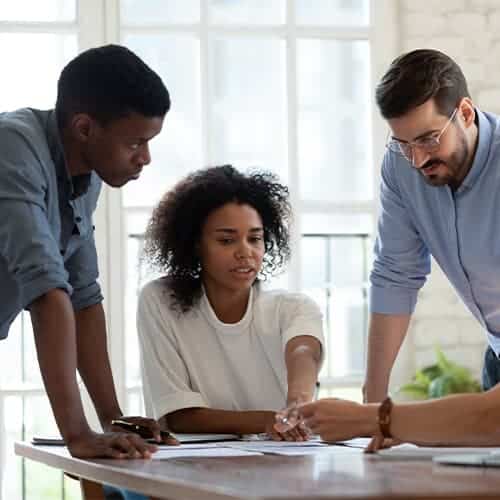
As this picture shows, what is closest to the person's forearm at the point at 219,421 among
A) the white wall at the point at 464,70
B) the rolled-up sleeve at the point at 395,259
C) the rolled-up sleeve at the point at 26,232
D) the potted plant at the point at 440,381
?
the rolled-up sleeve at the point at 395,259

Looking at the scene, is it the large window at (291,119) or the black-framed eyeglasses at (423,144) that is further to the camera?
the large window at (291,119)

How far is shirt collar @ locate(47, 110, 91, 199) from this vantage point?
2.21m

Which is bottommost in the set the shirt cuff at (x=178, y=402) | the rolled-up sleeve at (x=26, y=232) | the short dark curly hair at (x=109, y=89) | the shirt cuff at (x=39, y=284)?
the shirt cuff at (x=178, y=402)

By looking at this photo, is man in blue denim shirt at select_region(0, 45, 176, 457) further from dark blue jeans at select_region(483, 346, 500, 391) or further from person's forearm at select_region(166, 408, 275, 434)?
dark blue jeans at select_region(483, 346, 500, 391)

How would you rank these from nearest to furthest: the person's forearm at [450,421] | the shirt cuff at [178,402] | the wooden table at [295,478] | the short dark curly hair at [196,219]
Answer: the wooden table at [295,478], the person's forearm at [450,421], the shirt cuff at [178,402], the short dark curly hair at [196,219]

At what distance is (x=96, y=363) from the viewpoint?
2.47 metres

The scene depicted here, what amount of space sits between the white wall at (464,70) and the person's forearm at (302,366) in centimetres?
187

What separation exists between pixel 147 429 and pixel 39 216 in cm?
46

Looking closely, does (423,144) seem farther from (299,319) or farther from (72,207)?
(72,207)

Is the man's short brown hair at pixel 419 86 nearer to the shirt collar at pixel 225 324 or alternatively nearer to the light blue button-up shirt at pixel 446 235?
the light blue button-up shirt at pixel 446 235

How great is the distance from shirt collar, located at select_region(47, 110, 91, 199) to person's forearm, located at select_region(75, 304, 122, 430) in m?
0.31

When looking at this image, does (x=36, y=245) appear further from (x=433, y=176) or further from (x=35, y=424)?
(x=35, y=424)

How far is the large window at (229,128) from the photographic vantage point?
432 centimetres

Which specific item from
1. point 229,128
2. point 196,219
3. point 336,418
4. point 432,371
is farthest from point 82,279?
point 432,371
